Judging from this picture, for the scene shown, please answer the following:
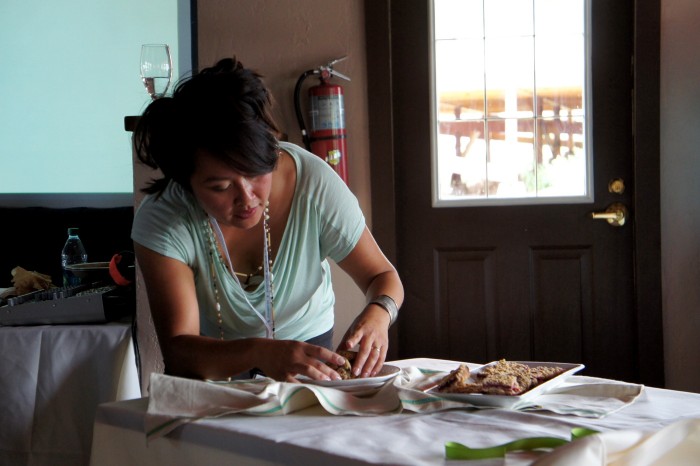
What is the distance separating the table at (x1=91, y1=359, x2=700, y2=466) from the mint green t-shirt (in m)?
0.38

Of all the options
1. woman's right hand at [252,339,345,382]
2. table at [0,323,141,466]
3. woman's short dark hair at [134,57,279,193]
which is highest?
woman's short dark hair at [134,57,279,193]

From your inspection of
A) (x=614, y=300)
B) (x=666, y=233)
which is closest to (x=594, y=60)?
(x=666, y=233)

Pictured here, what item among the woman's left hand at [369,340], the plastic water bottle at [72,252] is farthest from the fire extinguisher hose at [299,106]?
the woman's left hand at [369,340]

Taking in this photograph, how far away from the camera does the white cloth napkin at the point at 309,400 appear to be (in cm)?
121

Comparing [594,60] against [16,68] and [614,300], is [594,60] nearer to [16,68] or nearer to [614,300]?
[614,300]

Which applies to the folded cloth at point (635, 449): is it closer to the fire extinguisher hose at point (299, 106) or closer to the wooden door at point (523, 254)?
the wooden door at point (523, 254)

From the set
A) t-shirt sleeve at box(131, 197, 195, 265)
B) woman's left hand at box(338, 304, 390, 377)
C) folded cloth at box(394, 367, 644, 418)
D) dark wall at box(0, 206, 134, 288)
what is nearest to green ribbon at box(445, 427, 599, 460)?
folded cloth at box(394, 367, 644, 418)

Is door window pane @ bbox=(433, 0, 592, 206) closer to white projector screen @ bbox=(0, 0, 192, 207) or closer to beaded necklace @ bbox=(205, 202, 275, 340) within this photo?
white projector screen @ bbox=(0, 0, 192, 207)

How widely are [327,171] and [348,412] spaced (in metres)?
0.69

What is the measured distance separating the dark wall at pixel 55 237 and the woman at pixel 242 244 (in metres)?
2.12

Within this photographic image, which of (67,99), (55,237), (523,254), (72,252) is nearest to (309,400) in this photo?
(72,252)

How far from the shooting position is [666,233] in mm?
3340

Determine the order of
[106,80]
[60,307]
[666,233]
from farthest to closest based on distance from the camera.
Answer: [106,80], [666,233], [60,307]

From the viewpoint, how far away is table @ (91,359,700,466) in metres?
1.05
